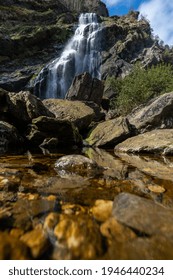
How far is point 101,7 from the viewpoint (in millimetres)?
86062

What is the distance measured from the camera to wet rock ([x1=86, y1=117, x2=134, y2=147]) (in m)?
13.7

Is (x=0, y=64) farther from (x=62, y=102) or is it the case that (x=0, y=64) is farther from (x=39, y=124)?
(x=39, y=124)

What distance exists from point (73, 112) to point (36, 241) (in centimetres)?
1430

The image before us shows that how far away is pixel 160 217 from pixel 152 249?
623mm

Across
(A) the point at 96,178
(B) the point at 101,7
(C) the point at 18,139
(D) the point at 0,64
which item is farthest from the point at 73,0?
(A) the point at 96,178

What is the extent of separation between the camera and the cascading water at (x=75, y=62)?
36.7 m

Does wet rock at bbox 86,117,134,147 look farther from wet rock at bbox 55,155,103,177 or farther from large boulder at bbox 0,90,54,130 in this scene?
wet rock at bbox 55,155,103,177

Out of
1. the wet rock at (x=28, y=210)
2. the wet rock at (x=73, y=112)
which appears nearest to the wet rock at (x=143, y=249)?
the wet rock at (x=28, y=210)

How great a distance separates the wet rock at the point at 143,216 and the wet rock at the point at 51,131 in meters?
9.97

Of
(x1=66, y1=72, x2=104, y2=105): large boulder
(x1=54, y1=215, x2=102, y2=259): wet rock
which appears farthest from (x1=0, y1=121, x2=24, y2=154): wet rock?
(x1=66, y1=72, x2=104, y2=105): large boulder

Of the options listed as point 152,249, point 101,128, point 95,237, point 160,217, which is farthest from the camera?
point 101,128

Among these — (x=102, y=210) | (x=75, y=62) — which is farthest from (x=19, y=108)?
(x=75, y=62)

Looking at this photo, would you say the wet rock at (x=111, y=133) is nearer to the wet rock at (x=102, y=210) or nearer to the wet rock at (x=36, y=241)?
the wet rock at (x=102, y=210)
